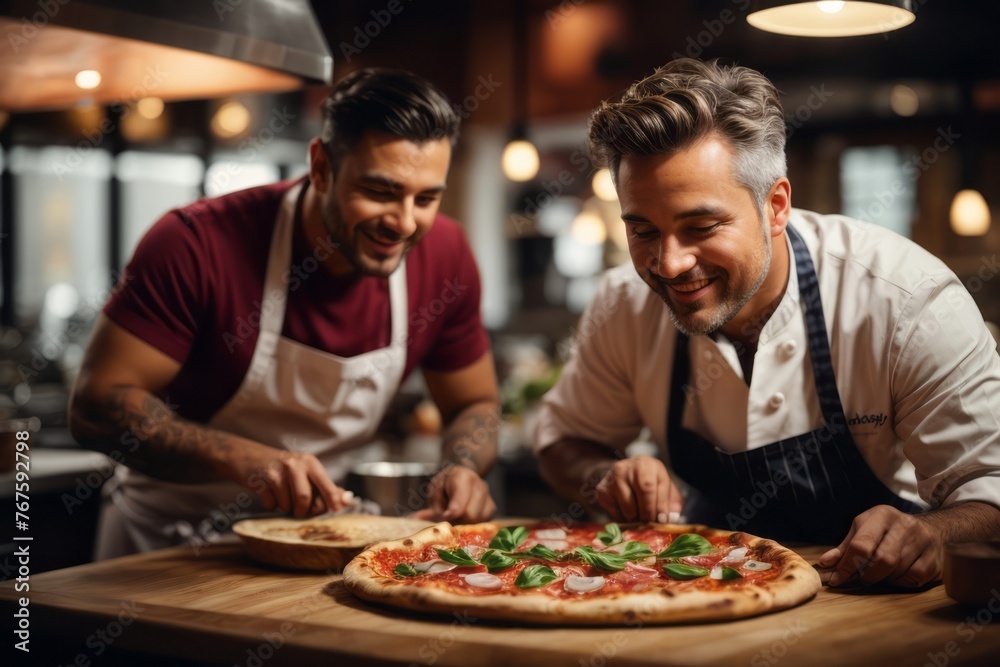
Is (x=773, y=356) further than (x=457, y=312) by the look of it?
No

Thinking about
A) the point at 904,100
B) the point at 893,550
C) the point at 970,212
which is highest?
the point at 904,100

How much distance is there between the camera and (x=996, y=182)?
270 inches

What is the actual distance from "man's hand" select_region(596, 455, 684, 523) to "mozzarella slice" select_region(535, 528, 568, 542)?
12cm

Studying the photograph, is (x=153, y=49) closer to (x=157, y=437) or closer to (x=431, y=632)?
(x=157, y=437)

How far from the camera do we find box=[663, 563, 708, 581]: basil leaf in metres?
1.73

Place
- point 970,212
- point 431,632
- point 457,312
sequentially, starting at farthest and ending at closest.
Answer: point 970,212
point 457,312
point 431,632

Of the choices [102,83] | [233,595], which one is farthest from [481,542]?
[102,83]

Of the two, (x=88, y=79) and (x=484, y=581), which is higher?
(x=88, y=79)

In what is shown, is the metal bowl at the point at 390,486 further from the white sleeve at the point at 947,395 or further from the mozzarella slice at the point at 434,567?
the white sleeve at the point at 947,395

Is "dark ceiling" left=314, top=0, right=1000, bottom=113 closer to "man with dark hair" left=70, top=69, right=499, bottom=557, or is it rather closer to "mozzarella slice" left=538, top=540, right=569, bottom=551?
"man with dark hair" left=70, top=69, right=499, bottom=557

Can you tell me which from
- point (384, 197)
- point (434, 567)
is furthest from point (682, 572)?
point (384, 197)

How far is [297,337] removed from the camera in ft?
8.23

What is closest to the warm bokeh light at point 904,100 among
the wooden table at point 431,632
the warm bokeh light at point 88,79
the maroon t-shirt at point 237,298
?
the maroon t-shirt at point 237,298

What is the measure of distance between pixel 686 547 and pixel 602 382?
61 cm
